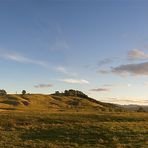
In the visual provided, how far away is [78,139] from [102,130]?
4838 mm

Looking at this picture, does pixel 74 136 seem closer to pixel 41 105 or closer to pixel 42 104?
pixel 41 105

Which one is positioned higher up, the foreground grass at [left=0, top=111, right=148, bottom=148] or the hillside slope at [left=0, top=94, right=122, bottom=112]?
the hillside slope at [left=0, top=94, right=122, bottom=112]

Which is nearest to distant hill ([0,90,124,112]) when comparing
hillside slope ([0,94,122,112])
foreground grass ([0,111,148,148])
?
hillside slope ([0,94,122,112])

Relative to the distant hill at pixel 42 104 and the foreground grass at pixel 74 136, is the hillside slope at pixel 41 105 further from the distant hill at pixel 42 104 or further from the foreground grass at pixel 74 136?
the foreground grass at pixel 74 136

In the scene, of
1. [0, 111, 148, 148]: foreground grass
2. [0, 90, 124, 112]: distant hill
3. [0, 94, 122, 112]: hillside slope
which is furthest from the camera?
[0, 94, 122, 112]: hillside slope

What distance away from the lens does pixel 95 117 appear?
53406 millimetres

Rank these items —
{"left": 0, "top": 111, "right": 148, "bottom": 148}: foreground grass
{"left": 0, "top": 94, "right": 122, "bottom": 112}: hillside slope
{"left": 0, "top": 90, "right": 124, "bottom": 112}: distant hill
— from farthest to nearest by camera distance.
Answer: {"left": 0, "top": 94, "right": 122, "bottom": 112}: hillside slope < {"left": 0, "top": 90, "right": 124, "bottom": 112}: distant hill < {"left": 0, "top": 111, "right": 148, "bottom": 148}: foreground grass

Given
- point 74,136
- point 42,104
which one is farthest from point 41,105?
point 74,136

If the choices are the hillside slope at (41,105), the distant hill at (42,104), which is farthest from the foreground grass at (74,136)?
the hillside slope at (41,105)

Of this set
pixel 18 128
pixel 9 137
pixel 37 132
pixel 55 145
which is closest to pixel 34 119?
pixel 18 128

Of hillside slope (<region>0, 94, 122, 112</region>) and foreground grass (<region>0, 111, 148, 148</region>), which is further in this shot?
hillside slope (<region>0, 94, 122, 112</region>)

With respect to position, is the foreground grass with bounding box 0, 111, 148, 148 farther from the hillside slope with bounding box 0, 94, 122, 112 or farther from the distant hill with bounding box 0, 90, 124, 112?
the hillside slope with bounding box 0, 94, 122, 112

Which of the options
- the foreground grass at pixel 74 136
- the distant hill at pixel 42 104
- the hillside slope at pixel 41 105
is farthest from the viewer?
the hillside slope at pixel 41 105

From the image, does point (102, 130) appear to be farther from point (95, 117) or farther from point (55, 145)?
point (95, 117)
